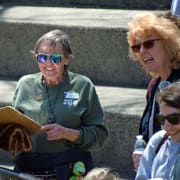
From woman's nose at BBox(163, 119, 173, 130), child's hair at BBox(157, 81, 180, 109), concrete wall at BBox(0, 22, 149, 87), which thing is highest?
child's hair at BBox(157, 81, 180, 109)

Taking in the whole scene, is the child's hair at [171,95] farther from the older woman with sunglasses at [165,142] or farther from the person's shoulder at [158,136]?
the person's shoulder at [158,136]

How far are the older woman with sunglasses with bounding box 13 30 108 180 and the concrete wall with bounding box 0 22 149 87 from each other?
1.86 m

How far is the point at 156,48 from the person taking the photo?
4270 mm

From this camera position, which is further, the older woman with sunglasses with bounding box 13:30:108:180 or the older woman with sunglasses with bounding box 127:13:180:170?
the older woman with sunglasses with bounding box 13:30:108:180

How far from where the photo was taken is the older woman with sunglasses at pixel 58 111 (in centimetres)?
471

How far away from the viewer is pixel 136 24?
14.3 ft

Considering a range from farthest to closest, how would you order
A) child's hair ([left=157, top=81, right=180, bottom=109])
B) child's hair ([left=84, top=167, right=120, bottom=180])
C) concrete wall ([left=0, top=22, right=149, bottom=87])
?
concrete wall ([left=0, top=22, right=149, bottom=87])
child's hair ([left=84, top=167, right=120, bottom=180])
child's hair ([left=157, top=81, right=180, bottom=109])

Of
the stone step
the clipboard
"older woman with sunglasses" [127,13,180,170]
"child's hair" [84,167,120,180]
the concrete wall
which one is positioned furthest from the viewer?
the stone step

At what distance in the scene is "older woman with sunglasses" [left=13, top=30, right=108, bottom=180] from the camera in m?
4.71

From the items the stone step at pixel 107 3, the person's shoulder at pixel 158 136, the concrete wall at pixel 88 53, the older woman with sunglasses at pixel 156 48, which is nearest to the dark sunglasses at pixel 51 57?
the older woman with sunglasses at pixel 156 48

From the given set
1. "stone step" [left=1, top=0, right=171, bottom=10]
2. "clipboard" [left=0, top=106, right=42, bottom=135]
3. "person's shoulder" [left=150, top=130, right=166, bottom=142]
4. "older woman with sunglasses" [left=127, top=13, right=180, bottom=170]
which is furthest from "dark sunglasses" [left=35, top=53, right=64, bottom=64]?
"stone step" [left=1, top=0, right=171, bottom=10]

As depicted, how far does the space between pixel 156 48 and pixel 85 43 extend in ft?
8.43

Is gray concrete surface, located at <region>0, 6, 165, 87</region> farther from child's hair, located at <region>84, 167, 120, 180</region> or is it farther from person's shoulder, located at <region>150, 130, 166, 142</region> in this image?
child's hair, located at <region>84, 167, 120, 180</region>

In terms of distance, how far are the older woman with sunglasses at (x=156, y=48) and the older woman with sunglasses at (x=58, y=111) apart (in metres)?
0.52
